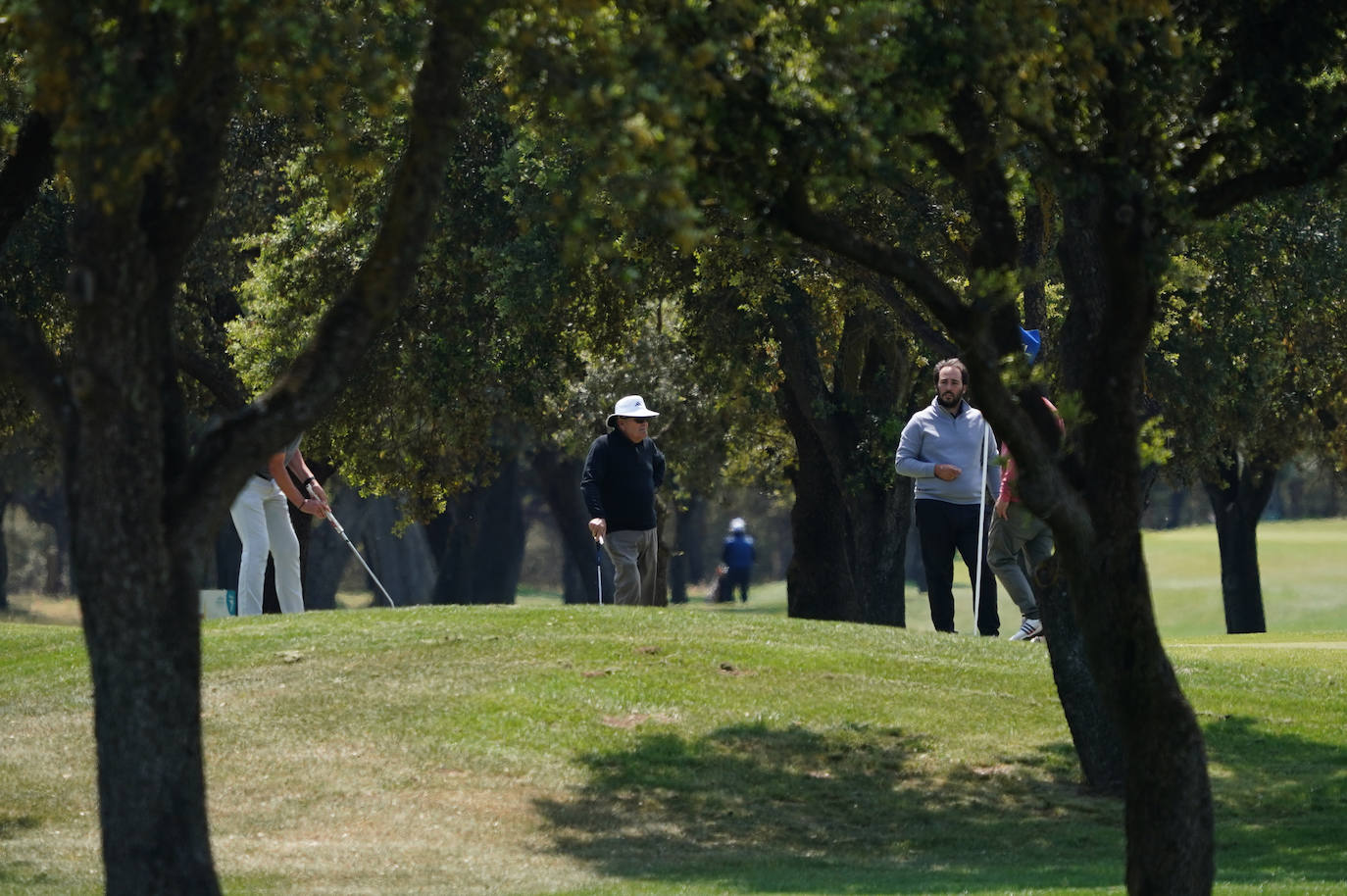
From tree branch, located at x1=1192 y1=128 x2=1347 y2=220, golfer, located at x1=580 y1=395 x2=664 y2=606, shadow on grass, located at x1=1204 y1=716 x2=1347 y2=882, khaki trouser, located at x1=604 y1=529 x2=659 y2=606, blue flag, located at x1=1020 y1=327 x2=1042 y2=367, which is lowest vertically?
shadow on grass, located at x1=1204 y1=716 x2=1347 y2=882

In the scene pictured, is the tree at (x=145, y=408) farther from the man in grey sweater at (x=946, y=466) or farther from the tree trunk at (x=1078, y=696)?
the man in grey sweater at (x=946, y=466)

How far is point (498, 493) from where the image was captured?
155 ft

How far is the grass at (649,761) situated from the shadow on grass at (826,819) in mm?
24

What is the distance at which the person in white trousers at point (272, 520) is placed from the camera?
16406 mm

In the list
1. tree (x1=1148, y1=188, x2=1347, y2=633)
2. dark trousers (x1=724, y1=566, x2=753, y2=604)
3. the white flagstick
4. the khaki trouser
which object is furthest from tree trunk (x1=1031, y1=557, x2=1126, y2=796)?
dark trousers (x1=724, y1=566, x2=753, y2=604)

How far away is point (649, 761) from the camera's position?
1285cm

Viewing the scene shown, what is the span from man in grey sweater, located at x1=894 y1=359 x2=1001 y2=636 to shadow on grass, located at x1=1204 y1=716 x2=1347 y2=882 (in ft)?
9.80

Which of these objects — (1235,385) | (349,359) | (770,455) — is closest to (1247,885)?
(349,359)

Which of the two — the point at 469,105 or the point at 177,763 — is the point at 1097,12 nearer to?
the point at 177,763

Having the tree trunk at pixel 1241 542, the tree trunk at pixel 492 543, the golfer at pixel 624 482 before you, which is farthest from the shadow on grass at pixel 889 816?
the tree trunk at pixel 492 543

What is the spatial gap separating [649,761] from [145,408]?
645 cm

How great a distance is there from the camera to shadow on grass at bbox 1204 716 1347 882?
423 inches

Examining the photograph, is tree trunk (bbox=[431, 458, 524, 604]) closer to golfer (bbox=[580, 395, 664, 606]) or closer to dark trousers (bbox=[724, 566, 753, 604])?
dark trousers (bbox=[724, 566, 753, 604])

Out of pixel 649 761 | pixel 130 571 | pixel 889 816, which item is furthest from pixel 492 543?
pixel 130 571
